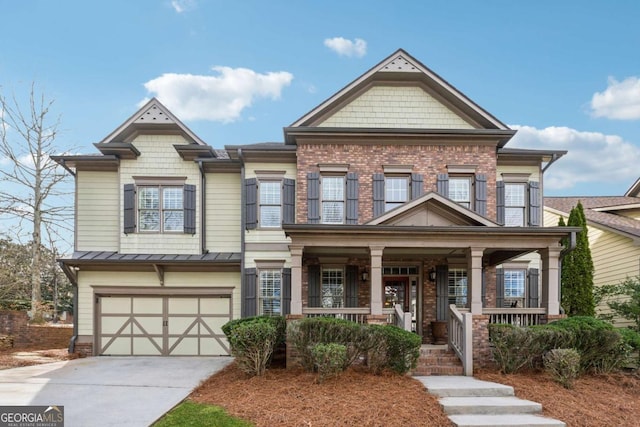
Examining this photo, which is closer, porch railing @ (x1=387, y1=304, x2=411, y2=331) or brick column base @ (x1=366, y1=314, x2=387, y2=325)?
porch railing @ (x1=387, y1=304, x2=411, y2=331)

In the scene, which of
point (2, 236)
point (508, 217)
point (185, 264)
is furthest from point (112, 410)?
point (2, 236)

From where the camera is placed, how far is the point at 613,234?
1495 centimetres

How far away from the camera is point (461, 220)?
35.8ft

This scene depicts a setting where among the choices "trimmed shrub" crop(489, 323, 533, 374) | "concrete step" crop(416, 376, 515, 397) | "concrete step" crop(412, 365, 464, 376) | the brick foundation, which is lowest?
the brick foundation

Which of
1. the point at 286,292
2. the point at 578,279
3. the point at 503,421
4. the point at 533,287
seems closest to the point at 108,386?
the point at 286,292

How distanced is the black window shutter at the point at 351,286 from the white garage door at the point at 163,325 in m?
3.79

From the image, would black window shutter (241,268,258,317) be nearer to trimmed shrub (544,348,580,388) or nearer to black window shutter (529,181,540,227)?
trimmed shrub (544,348,580,388)

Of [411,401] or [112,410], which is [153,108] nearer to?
[112,410]

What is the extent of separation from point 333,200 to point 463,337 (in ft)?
17.4

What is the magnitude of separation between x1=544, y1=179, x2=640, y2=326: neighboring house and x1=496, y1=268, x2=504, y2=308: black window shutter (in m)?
4.36

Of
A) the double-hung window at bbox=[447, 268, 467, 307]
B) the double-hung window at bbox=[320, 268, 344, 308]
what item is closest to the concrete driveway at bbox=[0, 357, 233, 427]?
the double-hung window at bbox=[320, 268, 344, 308]

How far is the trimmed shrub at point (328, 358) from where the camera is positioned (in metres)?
8.16

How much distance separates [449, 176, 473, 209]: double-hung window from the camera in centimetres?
1283

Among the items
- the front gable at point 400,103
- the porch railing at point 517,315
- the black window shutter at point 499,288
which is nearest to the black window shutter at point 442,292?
the black window shutter at point 499,288
